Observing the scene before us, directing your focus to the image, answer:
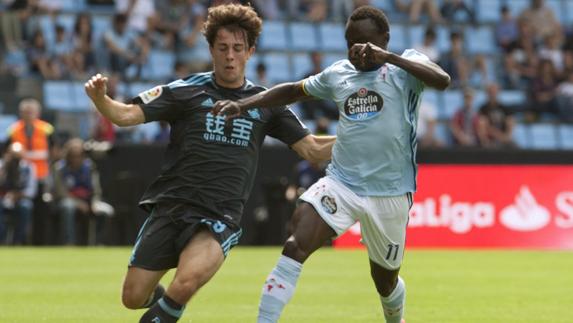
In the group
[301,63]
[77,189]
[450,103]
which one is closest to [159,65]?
[301,63]

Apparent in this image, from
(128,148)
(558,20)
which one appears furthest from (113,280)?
(558,20)

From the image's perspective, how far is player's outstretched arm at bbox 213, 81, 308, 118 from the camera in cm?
811

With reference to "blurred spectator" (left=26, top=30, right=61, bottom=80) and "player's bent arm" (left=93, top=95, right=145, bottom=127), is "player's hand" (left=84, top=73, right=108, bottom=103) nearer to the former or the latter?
"player's bent arm" (left=93, top=95, right=145, bottom=127)

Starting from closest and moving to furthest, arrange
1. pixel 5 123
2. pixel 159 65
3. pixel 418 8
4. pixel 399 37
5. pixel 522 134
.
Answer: pixel 5 123 → pixel 159 65 → pixel 522 134 → pixel 399 37 → pixel 418 8

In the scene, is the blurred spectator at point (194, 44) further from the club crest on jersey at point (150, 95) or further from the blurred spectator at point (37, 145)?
the club crest on jersey at point (150, 95)

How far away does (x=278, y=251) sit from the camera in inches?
819

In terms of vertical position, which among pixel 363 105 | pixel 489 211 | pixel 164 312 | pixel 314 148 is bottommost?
pixel 489 211

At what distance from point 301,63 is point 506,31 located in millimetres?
5262

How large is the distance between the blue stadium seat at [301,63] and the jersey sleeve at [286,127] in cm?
1685

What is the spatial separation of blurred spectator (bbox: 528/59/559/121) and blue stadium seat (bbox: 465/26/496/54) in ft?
6.94

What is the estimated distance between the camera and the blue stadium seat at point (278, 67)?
25781 mm

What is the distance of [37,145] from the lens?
21531 millimetres

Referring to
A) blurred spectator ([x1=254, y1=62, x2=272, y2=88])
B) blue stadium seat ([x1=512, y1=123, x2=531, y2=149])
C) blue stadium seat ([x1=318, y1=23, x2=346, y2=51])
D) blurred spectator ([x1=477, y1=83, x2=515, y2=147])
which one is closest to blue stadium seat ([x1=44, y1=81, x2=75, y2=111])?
blurred spectator ([x1=254, y1=62, x2=272, y2=88])

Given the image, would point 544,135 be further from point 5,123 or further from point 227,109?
point 227,109
